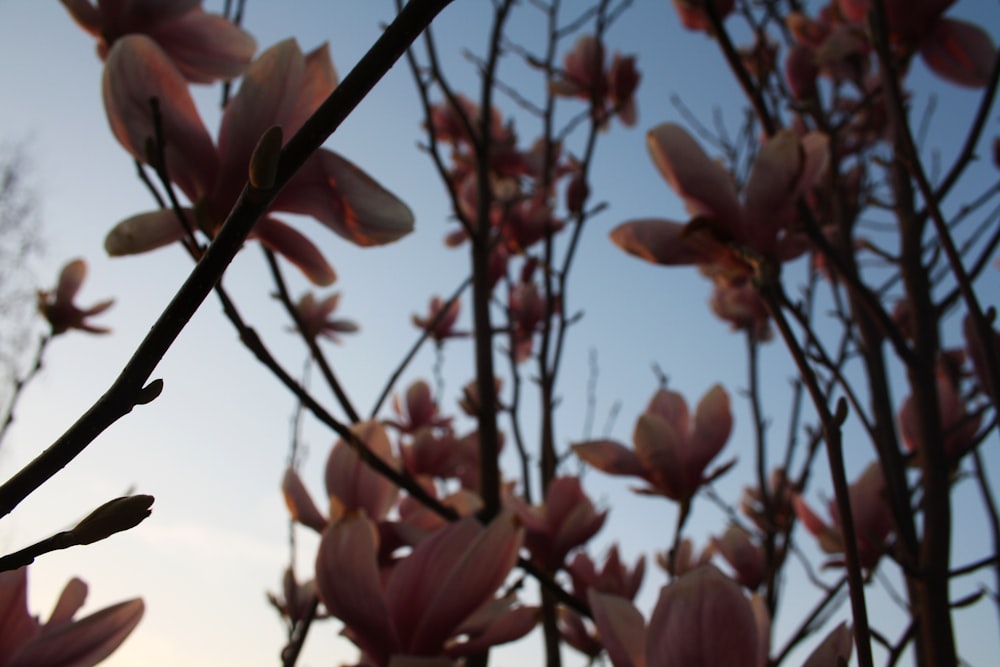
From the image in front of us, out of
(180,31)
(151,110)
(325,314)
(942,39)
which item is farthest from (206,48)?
(325,314)

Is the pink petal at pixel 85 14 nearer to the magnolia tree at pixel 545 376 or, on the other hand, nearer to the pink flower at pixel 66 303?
the magnolia tree at pixel 545 376

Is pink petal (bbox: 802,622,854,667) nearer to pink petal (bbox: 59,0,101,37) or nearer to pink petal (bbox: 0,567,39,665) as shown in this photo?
pink petal (bbox: 0,567,39,665)

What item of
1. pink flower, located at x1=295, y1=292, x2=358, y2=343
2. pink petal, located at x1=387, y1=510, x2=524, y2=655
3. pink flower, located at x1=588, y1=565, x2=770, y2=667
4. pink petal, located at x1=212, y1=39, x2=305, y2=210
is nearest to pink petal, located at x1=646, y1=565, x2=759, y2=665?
pink flower, located at x1=588, y1=565, x2=770, y2=667

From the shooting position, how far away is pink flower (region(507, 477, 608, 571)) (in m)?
1.04

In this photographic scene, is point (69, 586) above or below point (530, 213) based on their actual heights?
below

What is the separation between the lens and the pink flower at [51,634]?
0.48 metres

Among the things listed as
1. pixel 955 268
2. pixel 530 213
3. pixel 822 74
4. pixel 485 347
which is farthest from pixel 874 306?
pixel 530 213

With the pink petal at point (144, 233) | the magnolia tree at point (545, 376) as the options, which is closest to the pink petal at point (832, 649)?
the magnolia tree at point (545, 376)

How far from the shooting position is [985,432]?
82 centimetres

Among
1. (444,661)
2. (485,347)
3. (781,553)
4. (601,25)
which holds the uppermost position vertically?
(601,25)

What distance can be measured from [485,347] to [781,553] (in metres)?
0.49

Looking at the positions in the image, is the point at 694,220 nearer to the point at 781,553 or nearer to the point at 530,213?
the point at 781,553

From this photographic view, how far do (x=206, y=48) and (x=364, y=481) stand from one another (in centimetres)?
54

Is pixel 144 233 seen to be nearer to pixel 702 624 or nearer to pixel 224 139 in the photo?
pixel 224 139
